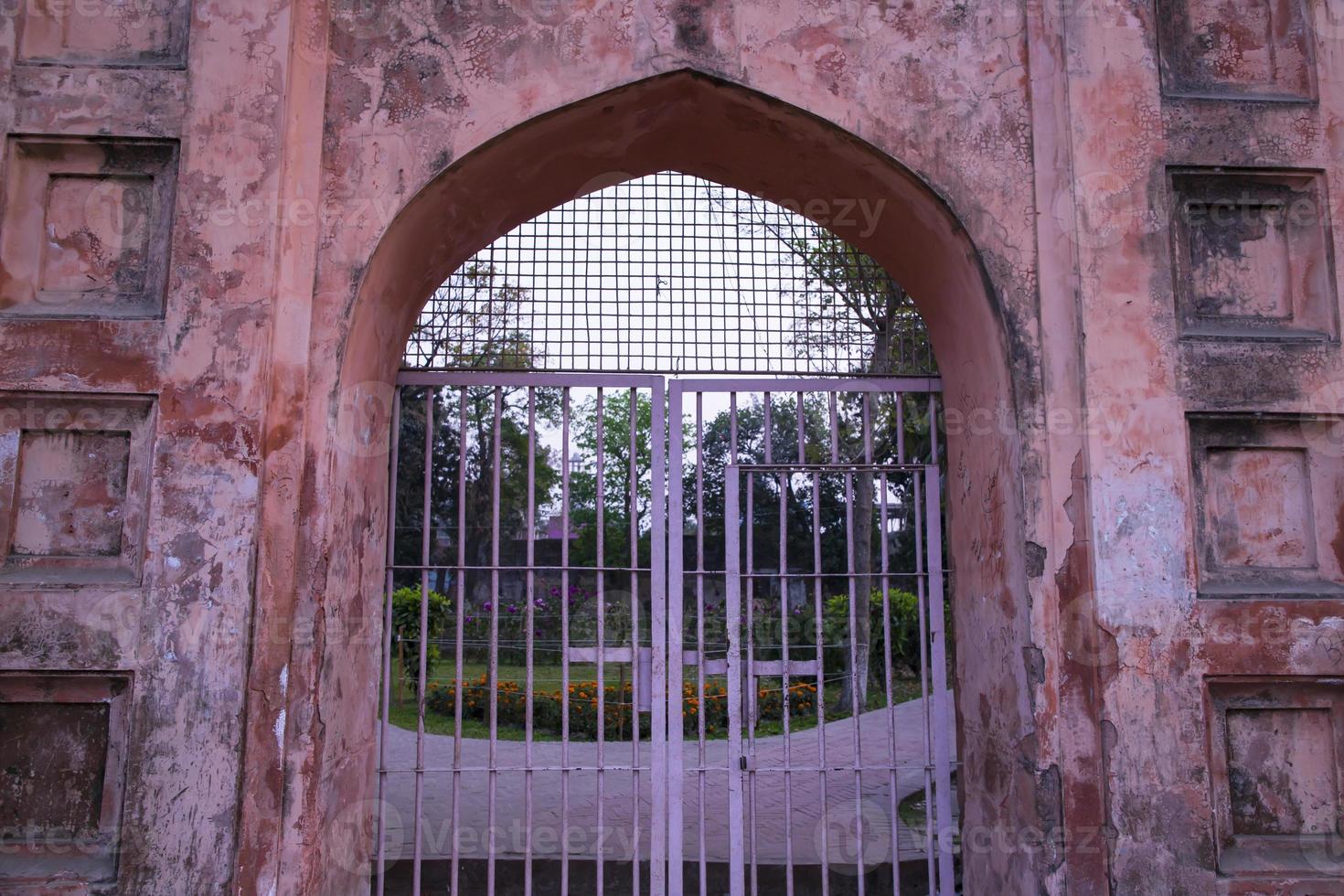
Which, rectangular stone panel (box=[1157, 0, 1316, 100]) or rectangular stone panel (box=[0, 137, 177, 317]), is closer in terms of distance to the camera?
rectangular stone panel (box=[0, 137, 177, 317])

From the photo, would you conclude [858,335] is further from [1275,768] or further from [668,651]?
[1275,768]

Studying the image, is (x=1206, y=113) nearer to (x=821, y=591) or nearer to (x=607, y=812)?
(x=821, y=591)

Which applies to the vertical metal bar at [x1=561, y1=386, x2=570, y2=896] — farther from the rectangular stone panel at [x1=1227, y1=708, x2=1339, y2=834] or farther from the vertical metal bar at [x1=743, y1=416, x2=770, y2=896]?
the rectangular stone panel at [x1=1227, y1=708, x2=1339, y2=834]

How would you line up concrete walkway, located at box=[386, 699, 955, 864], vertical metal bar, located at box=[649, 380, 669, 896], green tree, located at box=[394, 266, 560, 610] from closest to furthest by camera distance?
vertical metal bar, located at box=[649, 380, 669, 896]
green tree, located at box=[394, 266, 560, 610]
concrete walkway, located at box=[386, 699, 955, 864]

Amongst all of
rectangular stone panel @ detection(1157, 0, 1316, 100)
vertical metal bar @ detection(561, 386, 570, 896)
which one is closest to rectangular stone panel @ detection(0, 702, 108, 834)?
vertical metal bar @ detection(561, 386, 570, 896)

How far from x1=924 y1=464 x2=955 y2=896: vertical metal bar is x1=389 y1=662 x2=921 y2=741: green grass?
5746 mm

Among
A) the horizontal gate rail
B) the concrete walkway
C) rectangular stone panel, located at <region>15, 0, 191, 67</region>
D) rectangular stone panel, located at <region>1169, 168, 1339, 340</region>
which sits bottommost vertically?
the concrete walkway

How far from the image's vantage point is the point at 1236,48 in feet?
11.9

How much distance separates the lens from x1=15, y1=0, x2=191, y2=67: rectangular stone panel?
344 cm

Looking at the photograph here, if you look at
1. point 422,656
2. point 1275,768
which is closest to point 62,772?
point 422,656

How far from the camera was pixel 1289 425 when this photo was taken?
3.39 meters

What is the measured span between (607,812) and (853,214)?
4.66m

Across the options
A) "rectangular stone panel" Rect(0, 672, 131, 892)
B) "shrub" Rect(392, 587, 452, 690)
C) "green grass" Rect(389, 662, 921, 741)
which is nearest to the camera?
"rectangular stone panel" Rect(0, 672, 131, 892)

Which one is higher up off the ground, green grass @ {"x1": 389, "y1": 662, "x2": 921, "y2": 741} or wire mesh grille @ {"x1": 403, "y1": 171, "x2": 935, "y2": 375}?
wire mesh grille @ {"x1": 403, "y1": 171, "x2": 935, "y2": 375}
